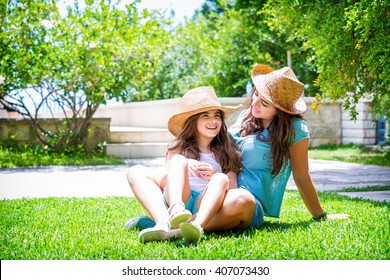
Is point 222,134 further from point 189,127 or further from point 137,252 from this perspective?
point 137,252

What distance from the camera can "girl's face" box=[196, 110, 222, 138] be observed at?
3.70 meters

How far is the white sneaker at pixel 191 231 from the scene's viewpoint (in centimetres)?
Answer: 318

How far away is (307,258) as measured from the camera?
3074 mm

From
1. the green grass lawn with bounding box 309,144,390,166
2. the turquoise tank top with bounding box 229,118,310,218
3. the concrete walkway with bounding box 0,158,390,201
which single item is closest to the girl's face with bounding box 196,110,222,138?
the turquoise tank top with bounding box 229,118,310,218

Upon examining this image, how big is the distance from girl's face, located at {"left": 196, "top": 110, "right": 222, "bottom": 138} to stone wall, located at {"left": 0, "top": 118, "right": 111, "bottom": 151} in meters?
7.54

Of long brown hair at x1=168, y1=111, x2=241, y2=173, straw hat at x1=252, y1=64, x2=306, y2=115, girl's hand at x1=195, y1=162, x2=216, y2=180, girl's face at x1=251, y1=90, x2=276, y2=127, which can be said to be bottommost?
girl's hand at x1=195, y1=162, x2=216, y2=180

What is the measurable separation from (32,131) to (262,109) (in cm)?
797

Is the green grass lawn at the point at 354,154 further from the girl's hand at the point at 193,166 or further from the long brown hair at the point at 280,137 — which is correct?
the girl's hand at the point at 193,166

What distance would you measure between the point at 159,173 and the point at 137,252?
653mm

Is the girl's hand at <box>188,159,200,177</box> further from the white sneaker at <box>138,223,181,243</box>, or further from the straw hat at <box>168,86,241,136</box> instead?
the white sneaker at <box>138,223,181,243</box>

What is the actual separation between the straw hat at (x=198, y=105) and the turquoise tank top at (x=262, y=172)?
26 centimetres

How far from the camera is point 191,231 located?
3.20 metres

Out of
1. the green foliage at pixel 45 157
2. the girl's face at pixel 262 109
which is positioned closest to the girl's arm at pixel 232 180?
the girl's face at pixel 262 109

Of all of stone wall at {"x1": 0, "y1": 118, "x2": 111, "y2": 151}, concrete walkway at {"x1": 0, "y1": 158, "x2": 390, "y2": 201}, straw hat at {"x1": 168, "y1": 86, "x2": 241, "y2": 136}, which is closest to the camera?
straw hat at {"x1": 168, "y1": 86, "x2": 241, "y2": 136}
